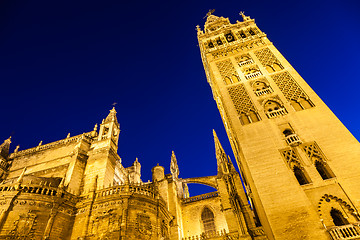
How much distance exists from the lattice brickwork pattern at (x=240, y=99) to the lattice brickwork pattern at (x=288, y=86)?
284cm

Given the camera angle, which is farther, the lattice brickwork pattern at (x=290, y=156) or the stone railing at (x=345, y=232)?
the lattice brickwork pattern at (x=290, y=156)

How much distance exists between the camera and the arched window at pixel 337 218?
1129 centimetres

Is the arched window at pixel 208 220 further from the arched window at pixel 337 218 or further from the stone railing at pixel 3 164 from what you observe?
the stone railing at pixel 3 164

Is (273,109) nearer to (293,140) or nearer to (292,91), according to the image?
(292,91)

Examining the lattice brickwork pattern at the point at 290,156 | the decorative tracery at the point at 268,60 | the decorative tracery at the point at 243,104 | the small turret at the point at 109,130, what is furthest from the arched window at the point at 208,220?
the decorative tracery at the point at 268,60

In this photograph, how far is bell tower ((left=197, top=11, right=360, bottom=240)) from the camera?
11.4 m

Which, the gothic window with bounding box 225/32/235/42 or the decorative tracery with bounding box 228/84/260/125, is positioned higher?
the gothic window with bounding box 225/32/235/42

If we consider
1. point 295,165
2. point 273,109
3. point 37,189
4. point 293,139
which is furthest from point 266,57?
point 37,189

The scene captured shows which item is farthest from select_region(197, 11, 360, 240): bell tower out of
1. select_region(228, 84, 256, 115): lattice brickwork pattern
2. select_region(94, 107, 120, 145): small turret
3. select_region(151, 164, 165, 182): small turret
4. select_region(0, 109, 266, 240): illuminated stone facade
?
select_region(94, 107, 120, 145): small turret

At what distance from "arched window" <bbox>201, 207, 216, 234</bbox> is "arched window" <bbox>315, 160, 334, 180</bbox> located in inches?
508

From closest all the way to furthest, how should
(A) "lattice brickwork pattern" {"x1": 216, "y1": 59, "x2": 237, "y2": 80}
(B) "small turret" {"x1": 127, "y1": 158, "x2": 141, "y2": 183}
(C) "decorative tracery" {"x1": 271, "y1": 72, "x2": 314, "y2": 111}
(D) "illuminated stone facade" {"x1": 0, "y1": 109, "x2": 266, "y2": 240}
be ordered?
(D) "illuminated stone facade" {"x1": 0, "y1": 109, "x2": 266, "y2": 240}
(C) "decorative tracery" {"x1": 271, "y1": 72, "x2": 314, "y2": 111}
(A) "lattice brickwork pattern" {"x1": 216, "y1": 59, "x2": 237, "y2": 80}
(B) "small turret" {"x1": 127, "y1": 158, "x2": 141, "y2": 183}

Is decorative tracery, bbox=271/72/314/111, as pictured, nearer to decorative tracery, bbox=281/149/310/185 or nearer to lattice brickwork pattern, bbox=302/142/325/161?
lattice brickwork pattern, bbox=302/142/325/161

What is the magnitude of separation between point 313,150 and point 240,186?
756 centimetres

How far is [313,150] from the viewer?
14.1 metres
